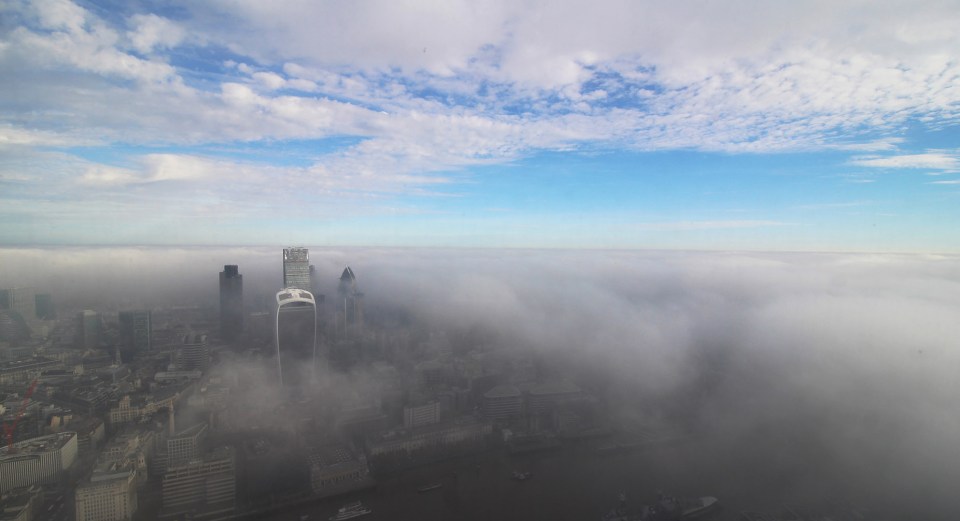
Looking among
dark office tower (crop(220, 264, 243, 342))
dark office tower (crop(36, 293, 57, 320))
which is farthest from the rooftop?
dark office tower (crop(220, 264, 243, 342))

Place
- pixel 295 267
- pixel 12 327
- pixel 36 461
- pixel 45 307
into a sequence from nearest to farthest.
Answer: pixel 36 461
pixel 12 327
pixel 45 307
pixel 295 267

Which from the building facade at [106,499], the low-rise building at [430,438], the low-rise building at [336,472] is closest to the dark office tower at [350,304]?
the low-rise building at [430,438]

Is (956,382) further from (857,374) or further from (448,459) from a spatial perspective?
(448,459)

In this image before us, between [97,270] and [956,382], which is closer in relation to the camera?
[956,382]

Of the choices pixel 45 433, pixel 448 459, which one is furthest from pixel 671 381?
pixel 45 433

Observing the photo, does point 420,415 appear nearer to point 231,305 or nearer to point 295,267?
point 295,267

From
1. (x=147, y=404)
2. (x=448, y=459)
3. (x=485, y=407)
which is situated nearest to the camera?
(x=448, y=459)

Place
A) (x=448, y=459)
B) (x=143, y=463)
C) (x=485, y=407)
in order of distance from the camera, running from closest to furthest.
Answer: (x=143, y=463), (x=448, y=459), (x=485, y=407)

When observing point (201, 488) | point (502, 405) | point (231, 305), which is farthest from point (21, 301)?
point (502, 405)
